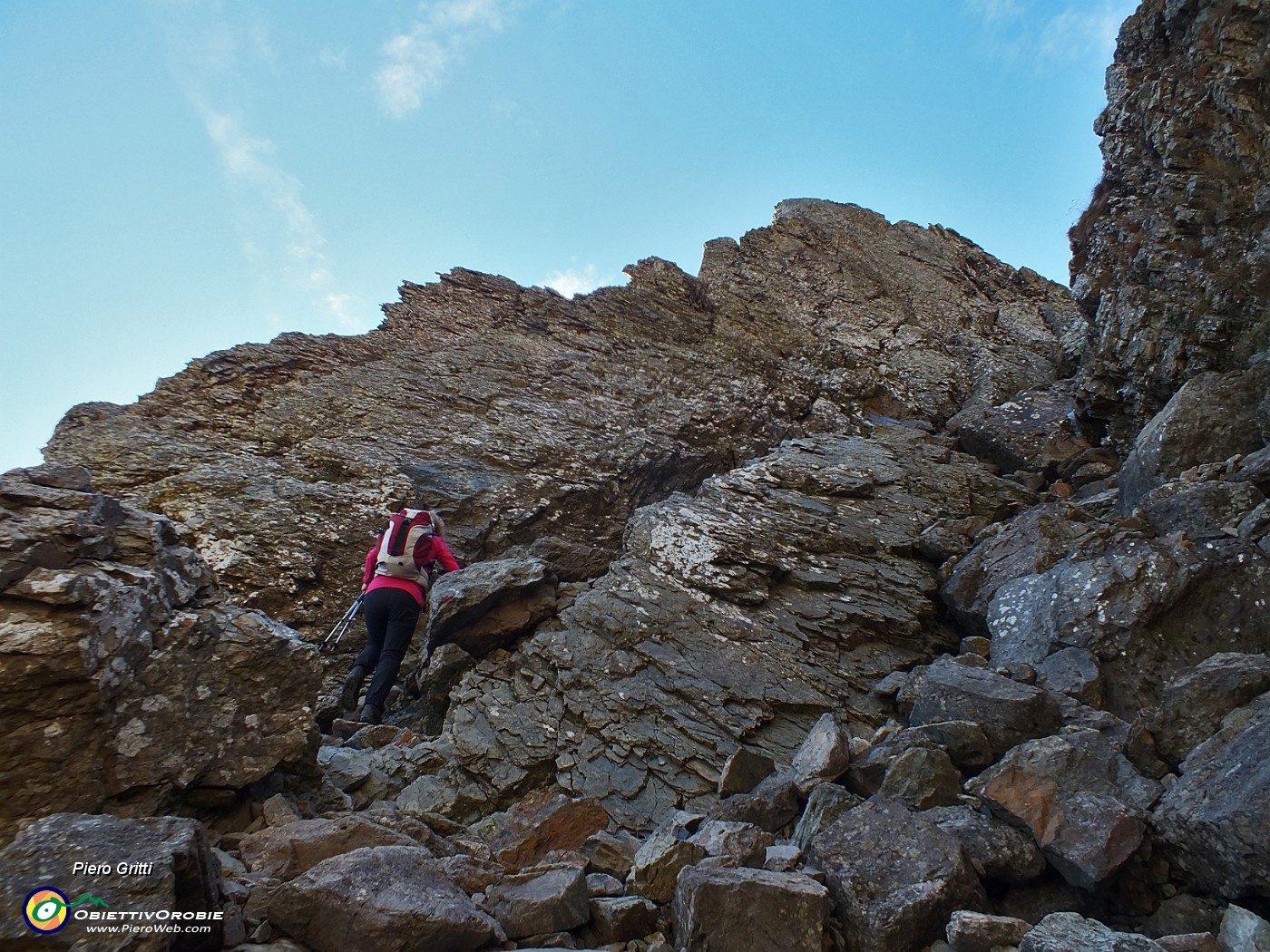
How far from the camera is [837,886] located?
502cm

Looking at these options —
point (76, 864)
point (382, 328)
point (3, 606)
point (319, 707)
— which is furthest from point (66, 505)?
point (382, 328)

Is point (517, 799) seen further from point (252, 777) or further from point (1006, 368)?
point (1006, 368)

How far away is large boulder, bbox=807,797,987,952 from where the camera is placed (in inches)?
183

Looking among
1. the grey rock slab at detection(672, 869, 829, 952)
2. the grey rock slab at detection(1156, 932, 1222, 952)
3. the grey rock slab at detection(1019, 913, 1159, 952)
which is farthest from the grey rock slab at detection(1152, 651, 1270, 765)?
the grey rock slab at detection(672, 869, 829, 952)

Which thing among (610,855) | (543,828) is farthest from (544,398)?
(610,855)

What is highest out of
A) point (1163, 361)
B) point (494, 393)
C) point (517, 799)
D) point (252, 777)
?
point (494, 393)

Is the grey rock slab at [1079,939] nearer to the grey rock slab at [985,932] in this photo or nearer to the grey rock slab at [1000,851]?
the grey rock slab at [985,932]

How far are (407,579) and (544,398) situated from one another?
332 inches

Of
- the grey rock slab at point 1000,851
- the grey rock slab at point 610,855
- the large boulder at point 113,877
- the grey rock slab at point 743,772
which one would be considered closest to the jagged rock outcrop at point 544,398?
the grey rock slab at point 743,772

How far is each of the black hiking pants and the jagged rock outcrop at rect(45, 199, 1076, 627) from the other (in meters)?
2.24

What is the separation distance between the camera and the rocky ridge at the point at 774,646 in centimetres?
471

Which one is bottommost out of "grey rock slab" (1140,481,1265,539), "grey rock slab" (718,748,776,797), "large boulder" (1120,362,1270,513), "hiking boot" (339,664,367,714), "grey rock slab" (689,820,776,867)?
"grey rock slab" (689,820,776,867)

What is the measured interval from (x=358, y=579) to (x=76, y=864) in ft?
33.0

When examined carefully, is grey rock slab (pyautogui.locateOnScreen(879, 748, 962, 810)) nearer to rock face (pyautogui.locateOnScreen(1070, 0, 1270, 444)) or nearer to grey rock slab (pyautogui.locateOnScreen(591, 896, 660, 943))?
grey rock slab (pyautogui.locateOnScreen(591, 896, 660, 943))
